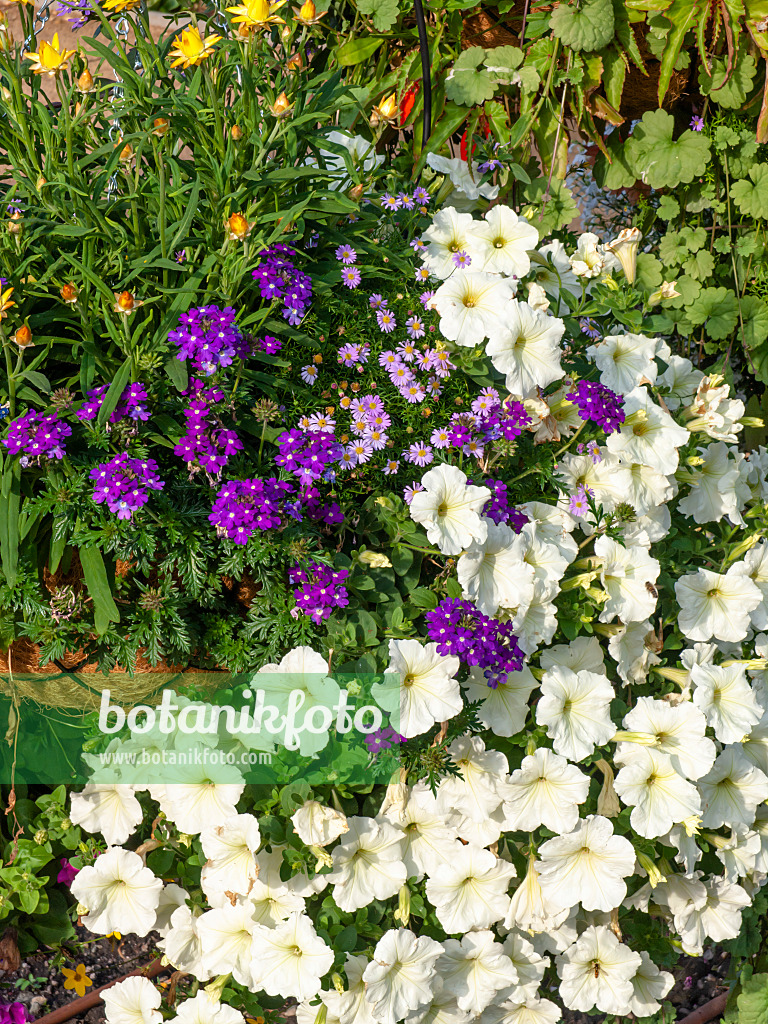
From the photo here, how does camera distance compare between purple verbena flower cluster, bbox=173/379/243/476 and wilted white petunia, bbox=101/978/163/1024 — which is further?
wilted white petunia, bbox=101/978/163/1024

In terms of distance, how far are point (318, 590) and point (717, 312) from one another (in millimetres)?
1683

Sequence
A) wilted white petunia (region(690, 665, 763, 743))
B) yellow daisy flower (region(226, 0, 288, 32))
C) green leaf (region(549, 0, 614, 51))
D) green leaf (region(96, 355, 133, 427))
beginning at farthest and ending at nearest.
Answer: green leaf (region(549, 0, 614, 51))
wilted white petunia (region(690, 665, 763, 743))
green leaf (region(96, 355, 133, 427))
yellow daisy flower (region(226, 0, 288, 32))

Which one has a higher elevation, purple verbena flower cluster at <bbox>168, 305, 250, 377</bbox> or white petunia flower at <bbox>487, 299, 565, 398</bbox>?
purple verbena flower cluster at <bbox>168, 305, 250, 377</bbox>

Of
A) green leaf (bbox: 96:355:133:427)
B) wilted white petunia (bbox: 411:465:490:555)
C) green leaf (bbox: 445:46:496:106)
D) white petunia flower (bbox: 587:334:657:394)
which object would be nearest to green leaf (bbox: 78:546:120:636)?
green leaf (bbox: 96:355:133:427)

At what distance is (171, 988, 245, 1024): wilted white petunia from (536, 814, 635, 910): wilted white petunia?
1.65 feet

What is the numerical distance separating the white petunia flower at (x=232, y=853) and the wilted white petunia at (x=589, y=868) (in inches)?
17.0

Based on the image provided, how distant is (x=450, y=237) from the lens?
1635 mm

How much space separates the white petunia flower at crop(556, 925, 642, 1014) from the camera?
1463 millimetres

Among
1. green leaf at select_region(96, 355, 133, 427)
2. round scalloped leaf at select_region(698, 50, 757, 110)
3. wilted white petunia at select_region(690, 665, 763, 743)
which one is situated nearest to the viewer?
green leaf at select_region(96, 355, 133, 427)

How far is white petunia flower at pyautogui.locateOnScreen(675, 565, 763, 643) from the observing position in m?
1.52

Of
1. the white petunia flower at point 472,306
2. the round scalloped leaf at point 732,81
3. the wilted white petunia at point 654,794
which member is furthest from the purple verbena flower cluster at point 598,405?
the round scalloped leaf at point 732,81

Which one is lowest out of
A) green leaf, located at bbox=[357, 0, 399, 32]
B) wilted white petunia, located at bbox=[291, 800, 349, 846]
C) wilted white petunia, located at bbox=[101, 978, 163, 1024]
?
wilted white petunia, located at bbox=[101, 978, 163, 1024]

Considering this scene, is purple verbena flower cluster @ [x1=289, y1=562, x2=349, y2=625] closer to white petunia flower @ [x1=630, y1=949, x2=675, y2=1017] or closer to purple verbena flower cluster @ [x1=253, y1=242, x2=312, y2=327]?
purple verbena flower cluster @ [x1=253, y1=242, x2=312, y2=327]

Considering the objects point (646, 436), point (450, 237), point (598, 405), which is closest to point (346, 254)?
point (450, 237)
